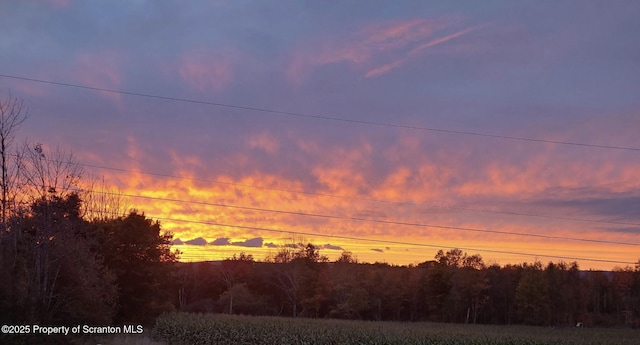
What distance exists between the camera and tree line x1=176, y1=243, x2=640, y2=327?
8506 centimetres

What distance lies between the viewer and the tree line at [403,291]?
279 feet

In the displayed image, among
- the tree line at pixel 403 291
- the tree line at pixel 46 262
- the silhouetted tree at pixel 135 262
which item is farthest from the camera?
the tree line at pixel 403 291

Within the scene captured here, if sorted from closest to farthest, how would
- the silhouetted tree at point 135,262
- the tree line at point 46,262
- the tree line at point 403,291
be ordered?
the tree line at point 46,262 → the silhouetted tree at point 135,262 → the tree line at point 403,291

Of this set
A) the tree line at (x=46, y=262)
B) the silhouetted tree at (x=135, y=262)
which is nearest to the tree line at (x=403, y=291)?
the silhouetted tree at (x=135, y=262)

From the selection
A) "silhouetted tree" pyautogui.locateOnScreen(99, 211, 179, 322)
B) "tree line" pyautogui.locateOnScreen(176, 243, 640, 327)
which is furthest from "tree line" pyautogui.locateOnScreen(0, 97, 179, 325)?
"tree line" pyautogui.locateOnScreen(176, 243, 640, 327)

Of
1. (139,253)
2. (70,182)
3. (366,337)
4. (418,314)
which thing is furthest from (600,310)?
(70,182)

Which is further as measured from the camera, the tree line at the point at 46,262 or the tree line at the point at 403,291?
the tree line at the point at 403,291

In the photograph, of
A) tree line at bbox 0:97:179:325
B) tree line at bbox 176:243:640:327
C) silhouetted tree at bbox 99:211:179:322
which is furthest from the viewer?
tree line at bbox 176:243:640:327

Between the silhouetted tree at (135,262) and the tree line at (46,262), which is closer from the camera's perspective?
the tree line at (46,262)

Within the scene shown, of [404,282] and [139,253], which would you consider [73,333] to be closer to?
[139,253]

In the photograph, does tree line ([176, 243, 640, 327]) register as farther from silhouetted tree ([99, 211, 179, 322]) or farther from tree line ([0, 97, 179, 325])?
tree line ([0, 97, 179, 325])

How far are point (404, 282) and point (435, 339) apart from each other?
54701 mm

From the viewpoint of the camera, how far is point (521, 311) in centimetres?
9194

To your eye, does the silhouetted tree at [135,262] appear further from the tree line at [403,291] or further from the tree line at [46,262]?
the tree line at [403,291]
